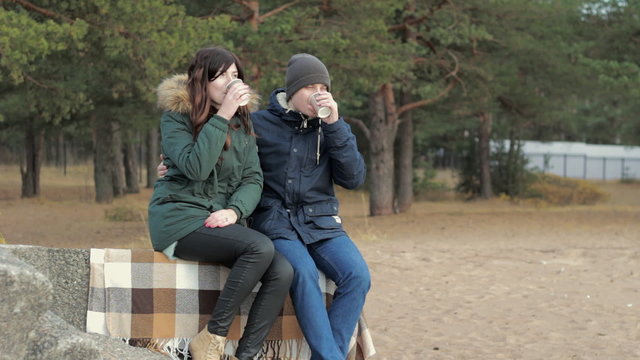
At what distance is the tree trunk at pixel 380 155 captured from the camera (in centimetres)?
1819

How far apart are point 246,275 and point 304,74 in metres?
1.03

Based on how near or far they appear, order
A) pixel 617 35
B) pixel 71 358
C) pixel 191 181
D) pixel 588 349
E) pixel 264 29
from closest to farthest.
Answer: pixel 71 358 → pixel 191 181 → pixel 588 349 → pixel 264 29 → pixel 617 35

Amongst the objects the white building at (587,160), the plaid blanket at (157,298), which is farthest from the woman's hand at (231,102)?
the white building at (587,160)

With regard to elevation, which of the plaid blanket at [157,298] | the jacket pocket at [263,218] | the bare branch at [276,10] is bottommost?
the plaid blanket at [157,298]

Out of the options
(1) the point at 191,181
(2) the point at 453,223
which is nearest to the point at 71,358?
(1) the point at 191,181

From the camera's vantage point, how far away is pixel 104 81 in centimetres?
1591

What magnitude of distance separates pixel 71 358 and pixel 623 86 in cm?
1307

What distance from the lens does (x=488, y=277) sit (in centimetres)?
903

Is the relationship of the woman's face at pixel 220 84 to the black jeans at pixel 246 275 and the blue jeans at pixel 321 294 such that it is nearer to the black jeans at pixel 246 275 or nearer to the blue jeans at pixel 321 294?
the black jeans at pixel 246 275

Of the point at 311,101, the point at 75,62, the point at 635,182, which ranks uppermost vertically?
the point at 75,62

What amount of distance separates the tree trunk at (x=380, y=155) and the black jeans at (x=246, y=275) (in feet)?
48.5

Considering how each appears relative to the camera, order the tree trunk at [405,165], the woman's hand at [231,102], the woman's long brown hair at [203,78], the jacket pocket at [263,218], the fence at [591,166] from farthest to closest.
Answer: the fence at [591,166] < the tree trunk at [405,165] < the jacket pocket at [263,218] < the woman's long brown hair at [203,78] < the woman's hand at [231,102]

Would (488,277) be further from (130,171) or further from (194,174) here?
(130,171)

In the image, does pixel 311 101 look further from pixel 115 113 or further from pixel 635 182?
pixel 635 182
